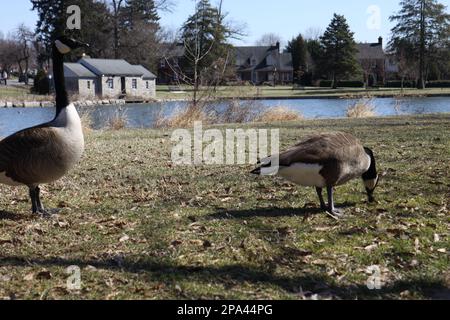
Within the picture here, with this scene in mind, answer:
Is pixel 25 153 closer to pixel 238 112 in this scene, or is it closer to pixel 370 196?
pixel 370 196

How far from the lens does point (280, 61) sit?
96250 mm

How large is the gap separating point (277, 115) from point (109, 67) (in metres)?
45.3

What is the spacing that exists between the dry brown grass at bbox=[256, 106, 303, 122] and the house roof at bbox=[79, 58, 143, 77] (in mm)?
43065

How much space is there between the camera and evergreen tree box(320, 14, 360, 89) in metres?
66.6

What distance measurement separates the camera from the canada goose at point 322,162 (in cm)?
516

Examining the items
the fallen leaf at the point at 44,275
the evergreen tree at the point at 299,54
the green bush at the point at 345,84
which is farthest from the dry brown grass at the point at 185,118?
the evergreen tree at the point at 299,54

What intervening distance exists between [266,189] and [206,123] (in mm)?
12021

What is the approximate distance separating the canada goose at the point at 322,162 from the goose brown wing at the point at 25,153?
89.1 inches

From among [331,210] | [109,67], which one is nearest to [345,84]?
[109,67]

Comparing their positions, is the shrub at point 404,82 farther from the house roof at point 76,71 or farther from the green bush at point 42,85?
the green bush at point 42,85

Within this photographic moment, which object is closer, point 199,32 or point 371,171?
point 371,171

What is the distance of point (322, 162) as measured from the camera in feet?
17.1

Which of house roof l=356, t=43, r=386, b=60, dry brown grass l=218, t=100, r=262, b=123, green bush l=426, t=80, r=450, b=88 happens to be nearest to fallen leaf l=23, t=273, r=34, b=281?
dry brown grass l=218, t=100, r=262, b=123

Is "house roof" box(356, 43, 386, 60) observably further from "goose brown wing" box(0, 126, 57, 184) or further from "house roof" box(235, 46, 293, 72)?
"goose brown wing" box(0, 126, 57, 184)
